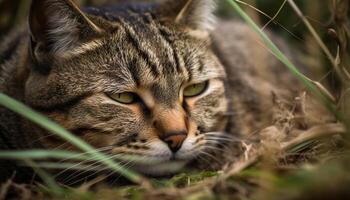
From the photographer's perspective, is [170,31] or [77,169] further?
[170,31]

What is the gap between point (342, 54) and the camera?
7.39 feet

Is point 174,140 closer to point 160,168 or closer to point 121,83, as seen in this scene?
point 160,168

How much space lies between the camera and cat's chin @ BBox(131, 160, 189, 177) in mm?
2406

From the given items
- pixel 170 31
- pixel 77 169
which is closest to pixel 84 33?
pixel 170 31

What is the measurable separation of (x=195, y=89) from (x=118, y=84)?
1.53 ft

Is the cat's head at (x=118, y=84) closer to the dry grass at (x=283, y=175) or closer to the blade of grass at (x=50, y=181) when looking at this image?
the dry grass at (x=283, y=175)

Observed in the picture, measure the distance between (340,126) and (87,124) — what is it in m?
1.13

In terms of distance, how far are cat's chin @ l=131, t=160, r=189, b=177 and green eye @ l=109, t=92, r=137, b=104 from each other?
0.31 meters

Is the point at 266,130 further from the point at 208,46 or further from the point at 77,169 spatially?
the point at 77,169

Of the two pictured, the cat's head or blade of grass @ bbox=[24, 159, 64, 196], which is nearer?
blade of grass @ bbox=[24, 159, 64, 196]

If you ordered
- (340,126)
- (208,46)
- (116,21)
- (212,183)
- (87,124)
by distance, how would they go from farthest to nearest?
1. (208,46)
2. (116,21)
3. (87,124)
4. (340,126)
5. (212,183)

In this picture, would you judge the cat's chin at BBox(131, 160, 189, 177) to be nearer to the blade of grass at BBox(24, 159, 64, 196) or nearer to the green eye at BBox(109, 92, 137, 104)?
the green eye at BBox(109, 92, 137, 104)

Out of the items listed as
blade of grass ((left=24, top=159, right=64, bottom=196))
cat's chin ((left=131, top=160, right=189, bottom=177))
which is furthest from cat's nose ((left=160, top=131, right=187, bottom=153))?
blade of grass ((left=24, top=159, right=64, bottom=196))

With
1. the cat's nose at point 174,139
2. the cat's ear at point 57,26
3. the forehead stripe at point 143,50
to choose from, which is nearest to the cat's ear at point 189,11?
the forehead stripe at point 143,50
